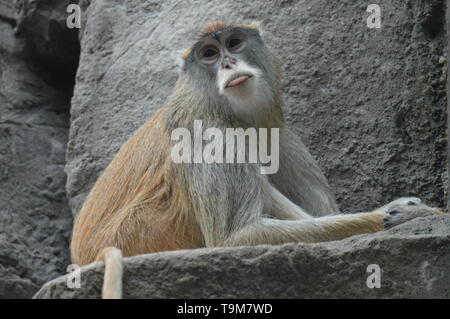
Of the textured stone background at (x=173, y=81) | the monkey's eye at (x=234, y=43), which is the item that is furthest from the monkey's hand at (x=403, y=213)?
the monkey's eye at (x=234, y=43)

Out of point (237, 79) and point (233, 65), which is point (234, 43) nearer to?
point (233, 65)

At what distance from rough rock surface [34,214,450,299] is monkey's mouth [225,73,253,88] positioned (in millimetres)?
1603

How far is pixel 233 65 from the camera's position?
6148 mm

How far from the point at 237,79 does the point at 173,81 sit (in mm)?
1978

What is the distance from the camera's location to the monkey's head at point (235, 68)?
6.08m

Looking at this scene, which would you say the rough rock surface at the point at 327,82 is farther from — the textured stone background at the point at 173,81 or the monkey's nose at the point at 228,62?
the monkey's nose at the point at 228,62

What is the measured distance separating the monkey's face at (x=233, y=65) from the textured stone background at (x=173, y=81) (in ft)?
1.36

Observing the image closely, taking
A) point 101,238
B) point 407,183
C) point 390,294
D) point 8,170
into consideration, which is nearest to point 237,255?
point 390,294

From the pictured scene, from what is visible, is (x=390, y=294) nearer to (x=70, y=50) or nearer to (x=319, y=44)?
(x=319, y=44)

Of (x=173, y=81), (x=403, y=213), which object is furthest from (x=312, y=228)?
(x=173, y=81)

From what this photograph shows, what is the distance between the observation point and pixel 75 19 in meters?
8.90

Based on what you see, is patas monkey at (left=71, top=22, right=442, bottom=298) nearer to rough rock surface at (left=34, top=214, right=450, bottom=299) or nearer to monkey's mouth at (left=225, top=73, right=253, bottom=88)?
monkey's mouth at (left=225, top=73, right=253, bottom=88)

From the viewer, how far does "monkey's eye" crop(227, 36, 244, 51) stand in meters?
6.36

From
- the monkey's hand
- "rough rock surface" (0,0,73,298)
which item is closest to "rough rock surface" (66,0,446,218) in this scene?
"rough rock surface" (0,0,73,298)
